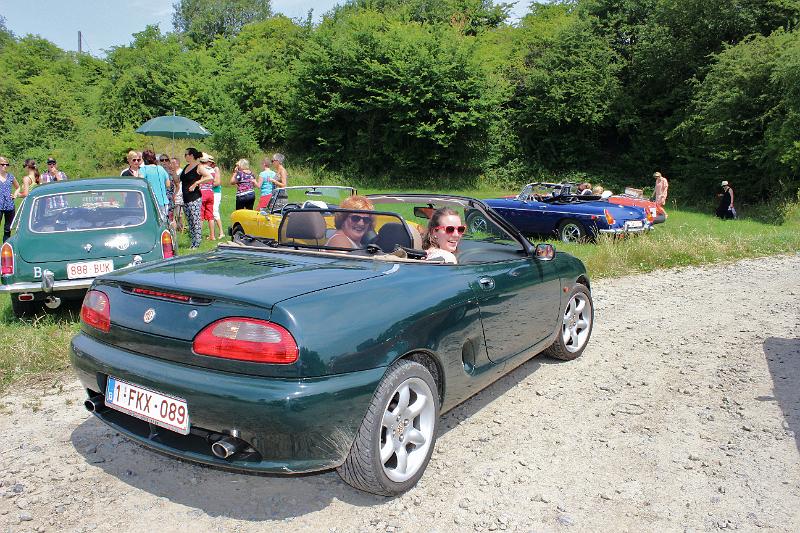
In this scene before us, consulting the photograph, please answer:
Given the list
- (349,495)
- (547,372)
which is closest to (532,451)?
(349,495)

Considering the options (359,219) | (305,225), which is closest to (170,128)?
(305,225)

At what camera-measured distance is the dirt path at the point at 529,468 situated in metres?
2.81

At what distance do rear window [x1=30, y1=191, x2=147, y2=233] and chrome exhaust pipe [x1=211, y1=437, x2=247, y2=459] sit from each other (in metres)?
4.89

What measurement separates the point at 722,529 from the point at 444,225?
2.27m

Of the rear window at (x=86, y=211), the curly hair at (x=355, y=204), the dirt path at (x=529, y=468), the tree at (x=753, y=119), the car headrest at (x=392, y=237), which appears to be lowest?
the dirt path at (x=529, y=468)

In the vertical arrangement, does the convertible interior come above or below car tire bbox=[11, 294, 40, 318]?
above

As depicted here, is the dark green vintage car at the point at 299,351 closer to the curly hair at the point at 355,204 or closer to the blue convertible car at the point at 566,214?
the curly hair at the point at 355,204

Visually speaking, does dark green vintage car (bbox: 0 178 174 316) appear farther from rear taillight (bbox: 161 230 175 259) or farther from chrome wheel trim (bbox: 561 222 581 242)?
chrome wheel trim (bbox: 561 222 581 242)

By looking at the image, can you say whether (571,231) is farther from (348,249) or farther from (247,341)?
(247,341)

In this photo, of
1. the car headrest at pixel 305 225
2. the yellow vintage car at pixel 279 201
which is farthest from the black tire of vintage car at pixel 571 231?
the car headrest at pixel 305 225

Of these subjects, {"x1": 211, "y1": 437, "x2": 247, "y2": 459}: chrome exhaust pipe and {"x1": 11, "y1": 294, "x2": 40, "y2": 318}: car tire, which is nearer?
{"x1": 211, "y1": 437, "x2": 247, "y2": 459}: chrome exhaust pipe

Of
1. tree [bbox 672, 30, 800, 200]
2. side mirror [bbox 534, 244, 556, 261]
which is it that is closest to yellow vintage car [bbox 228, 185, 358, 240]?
side mirror [bbox 534, 244, 556, 261]

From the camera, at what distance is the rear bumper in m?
2.45

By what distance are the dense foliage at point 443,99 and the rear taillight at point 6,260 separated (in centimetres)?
2443
